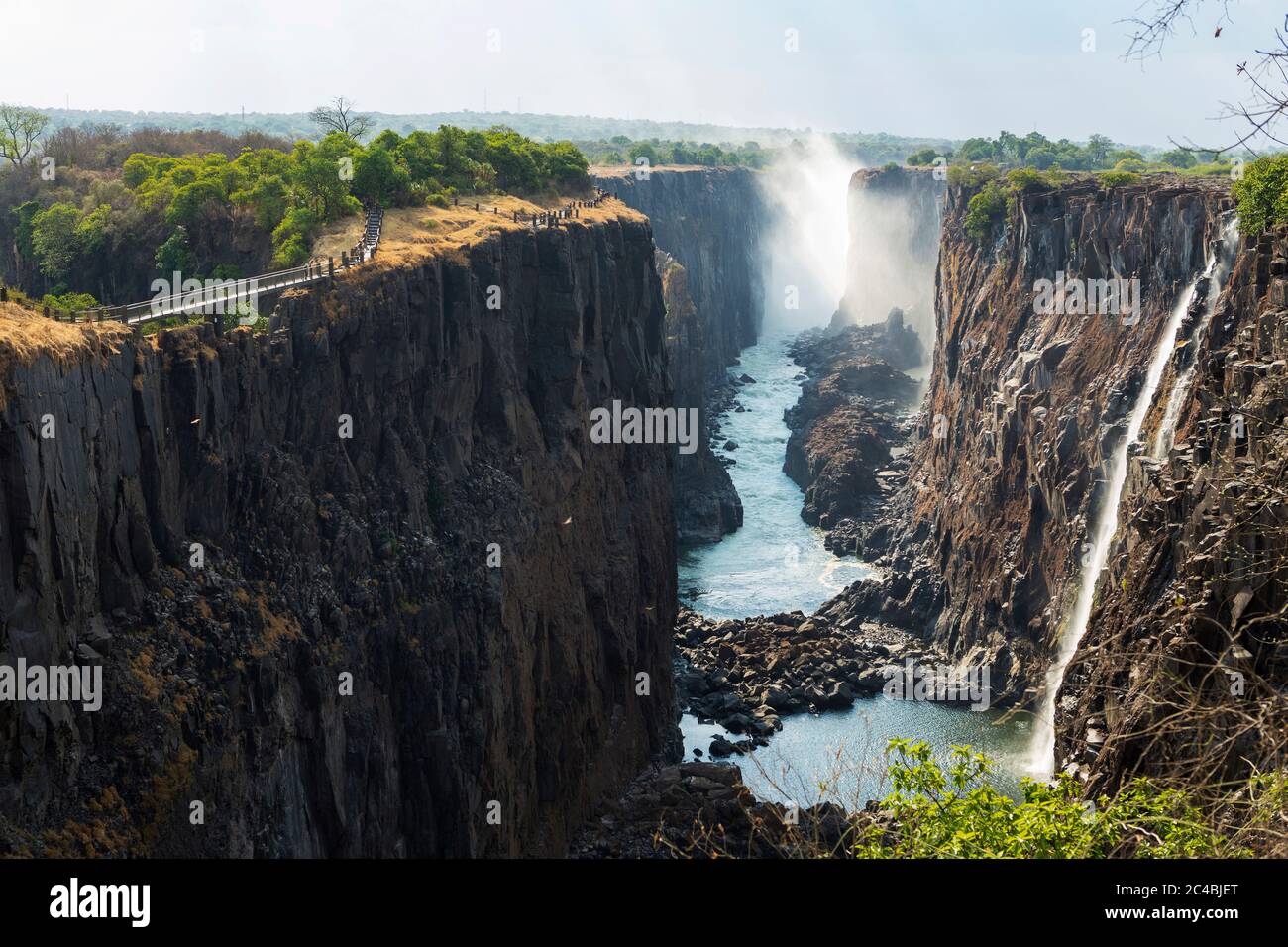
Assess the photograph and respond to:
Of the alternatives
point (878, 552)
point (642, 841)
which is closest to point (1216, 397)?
point (642, 841)

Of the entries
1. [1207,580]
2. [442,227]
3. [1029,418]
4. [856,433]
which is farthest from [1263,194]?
[856,433]

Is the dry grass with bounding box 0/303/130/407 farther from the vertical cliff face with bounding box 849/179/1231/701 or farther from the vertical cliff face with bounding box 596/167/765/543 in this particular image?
the vertical cliff face with bounding box 596/167/765/543

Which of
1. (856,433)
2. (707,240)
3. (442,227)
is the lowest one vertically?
(856,433)

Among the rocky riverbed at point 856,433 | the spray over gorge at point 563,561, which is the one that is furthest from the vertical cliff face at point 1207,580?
the rocky riverbed at point 856,433

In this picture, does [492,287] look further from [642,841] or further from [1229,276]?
Result: [1229,276]

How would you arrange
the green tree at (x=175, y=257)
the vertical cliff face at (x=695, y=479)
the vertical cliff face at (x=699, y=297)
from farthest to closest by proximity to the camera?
the vertical cliff face at (x=699, y=297) → the vertical cliff face at (x=695, y=479) → the green tree at (x=175, y=257)

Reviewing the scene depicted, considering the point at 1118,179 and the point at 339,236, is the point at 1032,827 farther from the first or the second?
the point at 1118,179

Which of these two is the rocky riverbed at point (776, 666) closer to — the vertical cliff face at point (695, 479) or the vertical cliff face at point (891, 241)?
the vertical cliff face at point (695, 479)
